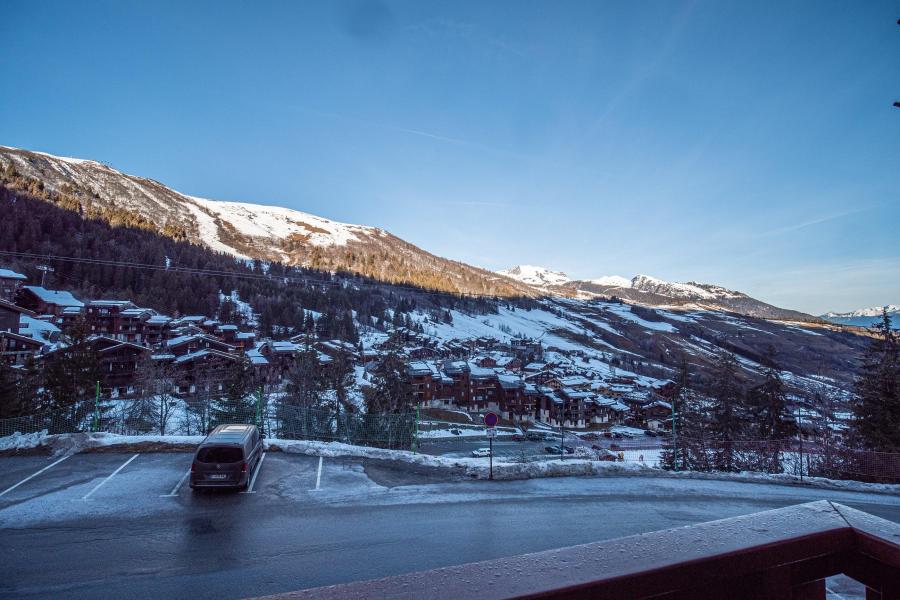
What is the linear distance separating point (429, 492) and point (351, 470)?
122 inches

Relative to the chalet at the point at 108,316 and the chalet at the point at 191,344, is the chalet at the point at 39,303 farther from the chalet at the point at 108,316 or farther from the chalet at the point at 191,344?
the chalet at the point at 191,344

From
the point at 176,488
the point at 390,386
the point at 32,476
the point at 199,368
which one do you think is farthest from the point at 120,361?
the point at 176,488

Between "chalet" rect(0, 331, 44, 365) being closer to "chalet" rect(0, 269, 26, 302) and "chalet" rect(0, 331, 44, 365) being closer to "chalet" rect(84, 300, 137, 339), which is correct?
"chalet" rect(84, 300, 137, 339)

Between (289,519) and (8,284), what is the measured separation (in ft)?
276

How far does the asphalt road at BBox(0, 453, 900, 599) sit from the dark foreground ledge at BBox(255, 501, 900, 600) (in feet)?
22.1

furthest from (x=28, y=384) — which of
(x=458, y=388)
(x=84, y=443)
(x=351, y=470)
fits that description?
(x=458, y=388)

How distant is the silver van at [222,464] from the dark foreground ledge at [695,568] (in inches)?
473

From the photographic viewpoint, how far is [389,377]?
30.7 metres

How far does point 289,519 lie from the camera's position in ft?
31.7

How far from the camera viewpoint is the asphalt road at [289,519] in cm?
707

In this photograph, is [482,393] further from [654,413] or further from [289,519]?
[289,519]

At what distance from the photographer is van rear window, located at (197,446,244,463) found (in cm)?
1146

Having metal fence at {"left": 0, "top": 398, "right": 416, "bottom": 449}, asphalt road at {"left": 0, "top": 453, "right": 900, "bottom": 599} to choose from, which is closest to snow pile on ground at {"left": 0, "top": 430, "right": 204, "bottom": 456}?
asphalt road at {"left": 0, "top": 453, "right": 900, "bottom": 599}

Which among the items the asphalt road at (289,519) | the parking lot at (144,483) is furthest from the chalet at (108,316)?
the asphalt road at (289,519)
